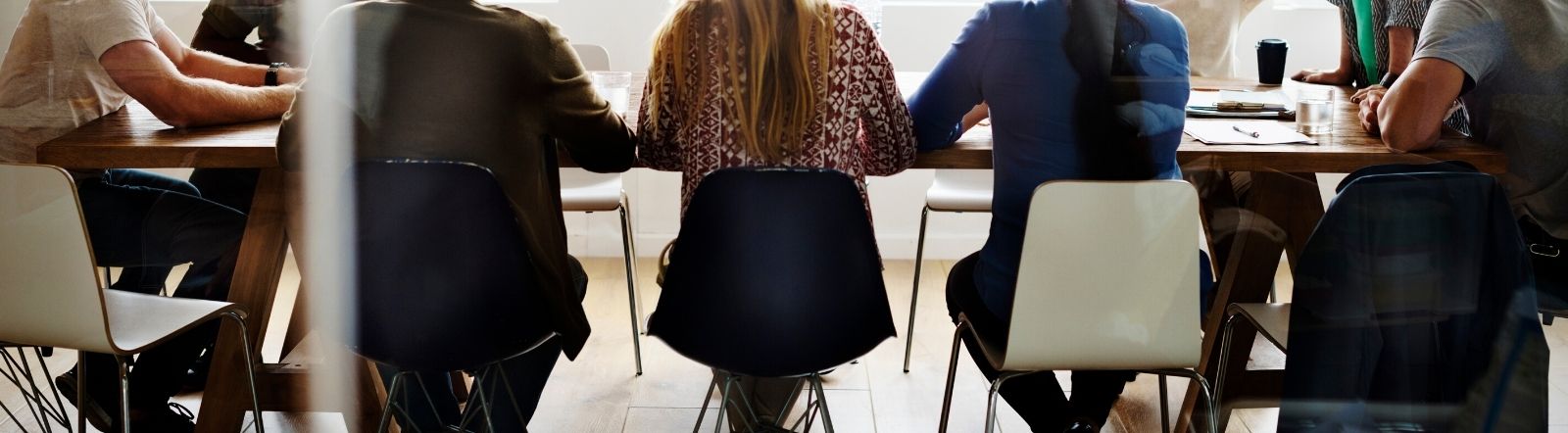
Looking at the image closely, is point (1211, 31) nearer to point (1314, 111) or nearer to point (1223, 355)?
point (1314, 111)

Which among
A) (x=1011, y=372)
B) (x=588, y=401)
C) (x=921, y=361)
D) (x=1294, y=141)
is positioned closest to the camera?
(x=1011, y=372)

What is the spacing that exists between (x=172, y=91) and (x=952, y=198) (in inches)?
54.8

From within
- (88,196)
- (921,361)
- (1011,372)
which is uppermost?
(88,196)

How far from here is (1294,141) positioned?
1808mm

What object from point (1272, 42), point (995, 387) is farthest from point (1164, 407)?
point (1272, 42)

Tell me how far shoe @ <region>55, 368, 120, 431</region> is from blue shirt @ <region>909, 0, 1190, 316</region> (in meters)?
1.52

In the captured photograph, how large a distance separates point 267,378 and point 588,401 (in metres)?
0.59

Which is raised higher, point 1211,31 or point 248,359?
point 1211,31

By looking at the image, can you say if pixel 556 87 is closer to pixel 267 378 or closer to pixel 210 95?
pixel 210 95

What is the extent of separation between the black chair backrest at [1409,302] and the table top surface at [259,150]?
0.17 feet

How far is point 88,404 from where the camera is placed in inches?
84.5

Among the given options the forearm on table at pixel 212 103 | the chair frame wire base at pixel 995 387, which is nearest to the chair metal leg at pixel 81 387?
the forearm on table at pixel 212 103

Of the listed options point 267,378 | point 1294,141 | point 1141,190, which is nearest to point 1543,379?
point 1294,141

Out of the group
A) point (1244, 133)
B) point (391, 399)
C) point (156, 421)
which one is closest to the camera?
point (391, 399)
